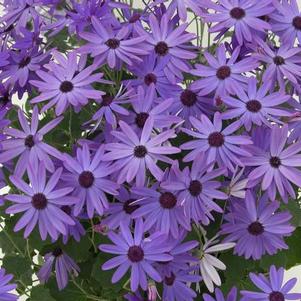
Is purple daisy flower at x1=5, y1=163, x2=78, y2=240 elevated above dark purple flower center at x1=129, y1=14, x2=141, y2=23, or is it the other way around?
dark purple flower center at x1=129, y1=14, x2=141, y2=23

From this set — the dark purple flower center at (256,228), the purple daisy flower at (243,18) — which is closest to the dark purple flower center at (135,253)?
the dark purple flower center at (256,228)

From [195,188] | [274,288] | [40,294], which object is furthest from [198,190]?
[40,294]

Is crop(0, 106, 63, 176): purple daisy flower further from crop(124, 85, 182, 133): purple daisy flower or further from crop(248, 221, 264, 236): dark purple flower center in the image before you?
crop(248, 221, 264, 236): dark purple flower center

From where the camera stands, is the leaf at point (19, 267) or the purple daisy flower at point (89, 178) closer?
the purple daisy flower at point (89, 178)

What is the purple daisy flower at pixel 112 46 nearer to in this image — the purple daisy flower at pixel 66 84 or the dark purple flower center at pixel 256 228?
the purple daisy flower at pixel 66 84

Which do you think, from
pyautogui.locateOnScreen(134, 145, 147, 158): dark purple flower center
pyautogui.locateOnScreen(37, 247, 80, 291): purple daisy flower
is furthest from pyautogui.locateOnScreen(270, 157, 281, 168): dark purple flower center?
pyautogui.locateOnScreen(37, 247, 80, 291): purple daisy flower

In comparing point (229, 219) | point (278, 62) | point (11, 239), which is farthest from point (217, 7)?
point (11, 239)

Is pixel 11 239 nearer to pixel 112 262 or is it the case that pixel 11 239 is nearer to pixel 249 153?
pixel 112 262
